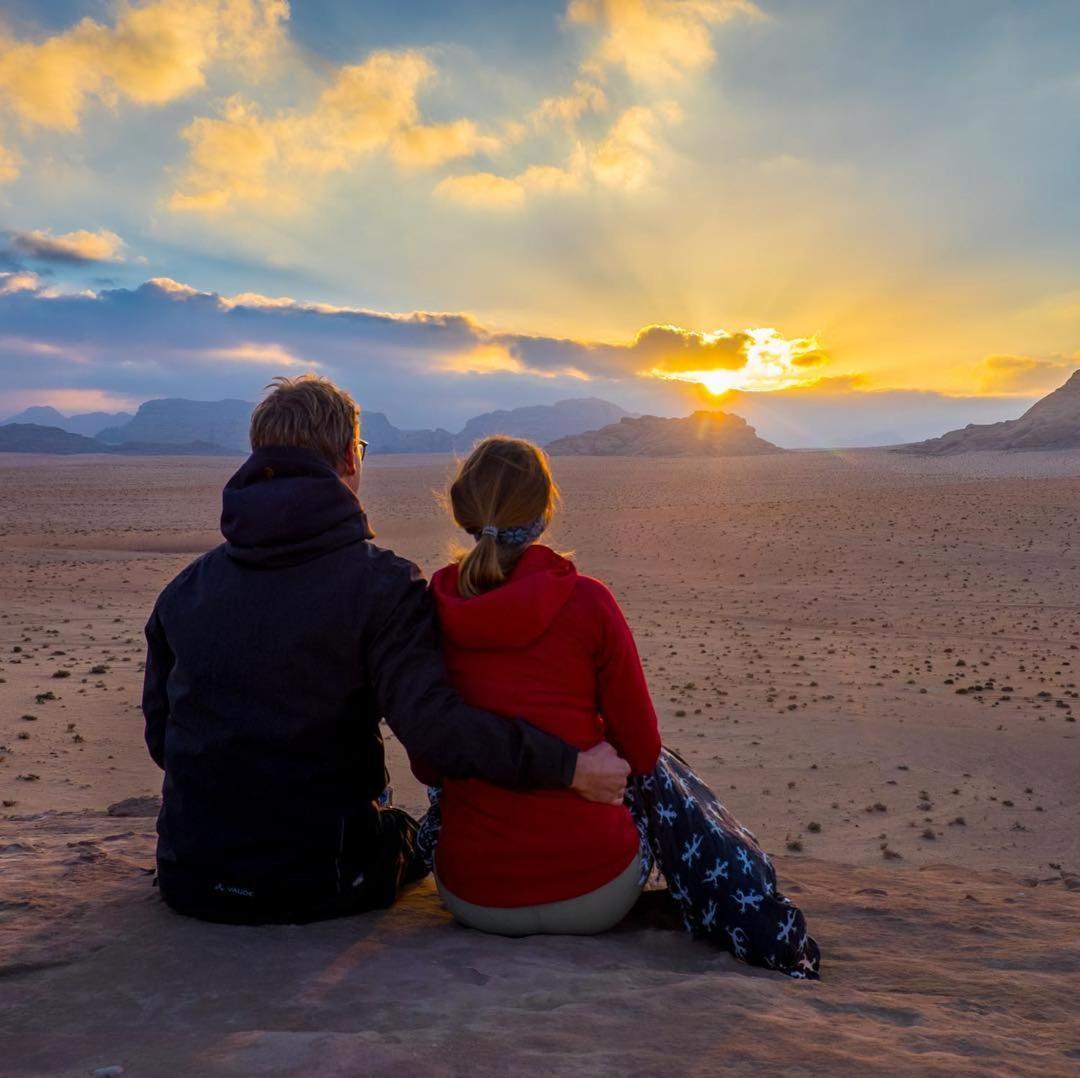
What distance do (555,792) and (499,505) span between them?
0.94 meters

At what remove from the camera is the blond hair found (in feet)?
9.86

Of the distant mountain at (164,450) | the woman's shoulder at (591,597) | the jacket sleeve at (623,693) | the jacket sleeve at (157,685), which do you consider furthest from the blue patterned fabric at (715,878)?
the distant mountain at (164,450)

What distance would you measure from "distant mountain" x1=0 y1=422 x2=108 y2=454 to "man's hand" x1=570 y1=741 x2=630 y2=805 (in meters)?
190

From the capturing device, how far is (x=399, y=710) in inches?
111

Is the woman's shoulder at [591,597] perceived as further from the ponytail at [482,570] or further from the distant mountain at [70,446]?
the distant mountain at [70,446]

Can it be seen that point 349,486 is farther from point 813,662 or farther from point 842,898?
point 813,662

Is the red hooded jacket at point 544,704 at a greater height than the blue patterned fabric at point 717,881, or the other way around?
the red hooded jacket at point 544,704

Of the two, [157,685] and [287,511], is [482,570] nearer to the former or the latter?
[287,511]

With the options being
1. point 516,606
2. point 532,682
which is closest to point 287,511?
point 516,606

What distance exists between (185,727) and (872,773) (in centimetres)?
665

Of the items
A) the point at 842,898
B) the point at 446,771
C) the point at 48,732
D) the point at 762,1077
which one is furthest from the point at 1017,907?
the point at 48,732

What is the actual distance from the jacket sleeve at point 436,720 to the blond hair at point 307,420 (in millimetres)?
455

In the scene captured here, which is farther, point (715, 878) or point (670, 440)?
point (670, 440)

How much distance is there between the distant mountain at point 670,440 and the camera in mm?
122125
